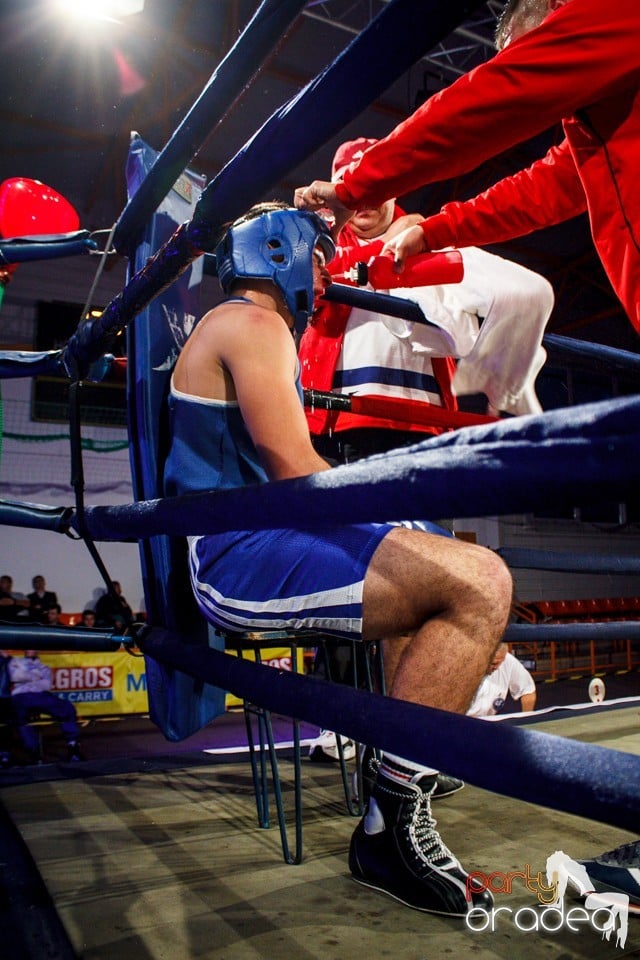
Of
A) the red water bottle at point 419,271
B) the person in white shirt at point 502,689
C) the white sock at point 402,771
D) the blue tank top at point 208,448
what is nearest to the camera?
the white sock at point 402,771

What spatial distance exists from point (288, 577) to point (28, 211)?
7.34ft

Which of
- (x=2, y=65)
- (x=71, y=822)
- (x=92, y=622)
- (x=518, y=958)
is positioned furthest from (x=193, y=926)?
(x=2, y=65)

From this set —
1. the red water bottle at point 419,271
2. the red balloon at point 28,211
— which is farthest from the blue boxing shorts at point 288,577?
the red balloon at point 28,211

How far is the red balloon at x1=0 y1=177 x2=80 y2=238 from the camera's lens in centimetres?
268

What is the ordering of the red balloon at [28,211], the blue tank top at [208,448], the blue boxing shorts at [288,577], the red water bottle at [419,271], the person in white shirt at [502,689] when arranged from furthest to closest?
the person in white shirt at [502,689] → the red balloon at [28,211] → the red water bottle at [419,271] → the blue tank top at [208,448] → the blue boxing shorts at [288,577]

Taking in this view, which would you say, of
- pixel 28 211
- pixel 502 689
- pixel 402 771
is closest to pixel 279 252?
pixel 402 771

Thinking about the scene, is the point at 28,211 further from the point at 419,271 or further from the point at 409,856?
the point at 409,856

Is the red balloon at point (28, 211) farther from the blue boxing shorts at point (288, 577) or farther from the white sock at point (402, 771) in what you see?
the white sock at point (402, 771)

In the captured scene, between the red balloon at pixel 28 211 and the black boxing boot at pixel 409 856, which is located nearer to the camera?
the black boxing boot at pixel 409 856

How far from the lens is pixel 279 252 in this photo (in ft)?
4.93

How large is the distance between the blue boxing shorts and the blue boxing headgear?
0.59 meters

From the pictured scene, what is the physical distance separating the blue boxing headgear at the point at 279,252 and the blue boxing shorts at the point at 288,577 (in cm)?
59

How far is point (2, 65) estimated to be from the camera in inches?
255

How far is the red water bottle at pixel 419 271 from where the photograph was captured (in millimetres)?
1953
